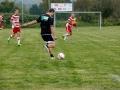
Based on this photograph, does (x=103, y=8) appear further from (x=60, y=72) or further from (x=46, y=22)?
(x=60, y=72)

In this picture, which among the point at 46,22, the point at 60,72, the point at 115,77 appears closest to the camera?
the point at 115,77

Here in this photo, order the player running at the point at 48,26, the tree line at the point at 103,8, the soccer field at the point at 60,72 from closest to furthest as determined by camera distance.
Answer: the soccer field at the point at 60,72
the player running at the point at 48,26
the tree line at the point at 103,8

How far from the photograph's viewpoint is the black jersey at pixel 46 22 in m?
20.3

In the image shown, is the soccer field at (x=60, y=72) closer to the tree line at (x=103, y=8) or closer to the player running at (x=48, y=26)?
the player running at (x=48, y=26)

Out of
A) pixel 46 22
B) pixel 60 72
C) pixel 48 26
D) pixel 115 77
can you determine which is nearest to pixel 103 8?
pixel 48 26

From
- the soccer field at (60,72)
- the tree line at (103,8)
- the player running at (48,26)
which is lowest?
the tree line at (103,8)

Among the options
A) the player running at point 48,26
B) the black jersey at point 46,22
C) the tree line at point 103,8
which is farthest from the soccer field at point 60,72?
the tree line at point 103,8

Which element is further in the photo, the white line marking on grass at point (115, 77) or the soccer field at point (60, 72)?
the white line marking on grass at point (115, 77)

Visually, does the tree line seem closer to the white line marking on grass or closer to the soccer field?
the soccer field

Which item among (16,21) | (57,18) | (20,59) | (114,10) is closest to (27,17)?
(57,18)

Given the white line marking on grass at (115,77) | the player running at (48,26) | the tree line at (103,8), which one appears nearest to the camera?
the white line marking on grass at (115,77)

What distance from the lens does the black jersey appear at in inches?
799

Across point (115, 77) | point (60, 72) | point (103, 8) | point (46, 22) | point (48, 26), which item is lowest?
point (103, 8)

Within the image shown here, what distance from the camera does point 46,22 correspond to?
2042 cm
